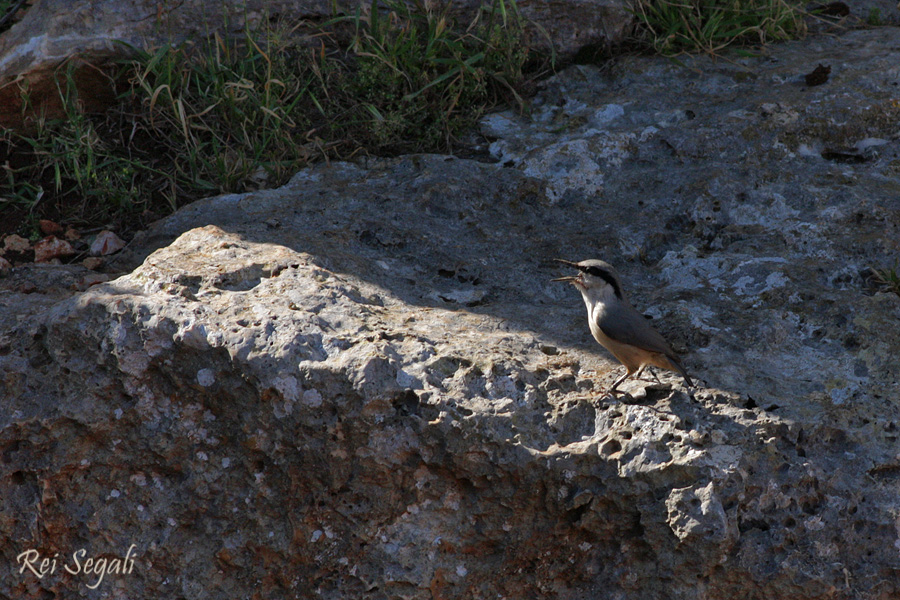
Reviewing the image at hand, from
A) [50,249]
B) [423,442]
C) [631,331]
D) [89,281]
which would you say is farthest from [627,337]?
[50,249]

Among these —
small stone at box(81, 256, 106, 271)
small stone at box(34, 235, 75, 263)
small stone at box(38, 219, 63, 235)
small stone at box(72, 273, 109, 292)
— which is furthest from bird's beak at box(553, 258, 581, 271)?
small stone at box(38, 219, 63, 235)

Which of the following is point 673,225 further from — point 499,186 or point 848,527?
point 848,527

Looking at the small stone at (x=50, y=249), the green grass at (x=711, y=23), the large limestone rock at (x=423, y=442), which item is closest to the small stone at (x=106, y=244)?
the small stone at (x=50, y=249)

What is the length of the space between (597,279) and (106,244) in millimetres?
2592

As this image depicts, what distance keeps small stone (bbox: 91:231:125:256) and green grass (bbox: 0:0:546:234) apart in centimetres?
21

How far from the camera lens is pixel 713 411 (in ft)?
9.05

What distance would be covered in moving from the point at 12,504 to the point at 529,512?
1809 mm

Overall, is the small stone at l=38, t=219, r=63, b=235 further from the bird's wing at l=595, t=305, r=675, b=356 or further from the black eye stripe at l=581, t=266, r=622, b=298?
the bird's wing at l=595, t=305, r=675, b=356

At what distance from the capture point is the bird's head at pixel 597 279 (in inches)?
126

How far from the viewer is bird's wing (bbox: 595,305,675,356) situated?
9.54ft

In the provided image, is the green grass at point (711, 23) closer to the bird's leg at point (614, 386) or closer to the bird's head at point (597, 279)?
the bird's head at point (597, 279)

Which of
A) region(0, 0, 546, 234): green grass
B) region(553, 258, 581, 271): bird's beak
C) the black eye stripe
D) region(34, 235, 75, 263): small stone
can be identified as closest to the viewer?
the black eye stripe

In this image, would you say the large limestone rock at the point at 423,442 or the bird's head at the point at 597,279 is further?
the bird's head at the point at 597,279

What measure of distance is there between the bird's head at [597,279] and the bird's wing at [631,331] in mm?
184
